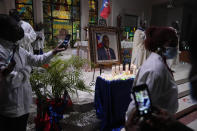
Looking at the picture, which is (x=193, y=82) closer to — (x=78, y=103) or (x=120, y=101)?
(x=120, y=101)

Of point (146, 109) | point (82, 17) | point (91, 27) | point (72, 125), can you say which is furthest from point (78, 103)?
point (82, 17)

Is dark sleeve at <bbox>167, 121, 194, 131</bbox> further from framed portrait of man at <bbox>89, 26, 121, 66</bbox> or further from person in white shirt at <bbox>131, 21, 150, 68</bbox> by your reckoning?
person in white shirt at <bbox>131, 21, 150, 68</bbox>

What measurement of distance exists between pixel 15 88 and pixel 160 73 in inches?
45.9

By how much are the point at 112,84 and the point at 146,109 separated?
1692mm

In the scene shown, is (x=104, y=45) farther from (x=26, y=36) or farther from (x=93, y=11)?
(x=93, y=11)

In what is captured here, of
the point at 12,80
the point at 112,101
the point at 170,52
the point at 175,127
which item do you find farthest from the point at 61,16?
the point at 175,127

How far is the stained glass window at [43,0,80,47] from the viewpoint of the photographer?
937 cm

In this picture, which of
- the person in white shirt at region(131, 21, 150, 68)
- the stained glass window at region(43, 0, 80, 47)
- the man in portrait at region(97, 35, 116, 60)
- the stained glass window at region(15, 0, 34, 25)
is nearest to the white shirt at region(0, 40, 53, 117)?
the man in portrait at region(97, 35, 116, 60)

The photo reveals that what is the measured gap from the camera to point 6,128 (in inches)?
51.6

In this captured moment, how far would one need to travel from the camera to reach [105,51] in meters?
3.30

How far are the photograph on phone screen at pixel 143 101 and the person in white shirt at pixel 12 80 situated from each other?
0.91 metres

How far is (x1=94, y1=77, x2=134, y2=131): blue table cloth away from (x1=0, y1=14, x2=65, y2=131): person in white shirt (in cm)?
132

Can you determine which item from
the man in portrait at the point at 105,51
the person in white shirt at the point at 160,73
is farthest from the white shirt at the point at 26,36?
the person in white shirt at the point at 160,73

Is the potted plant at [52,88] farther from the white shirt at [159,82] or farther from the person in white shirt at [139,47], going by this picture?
the person in white shirt at [139,47]
